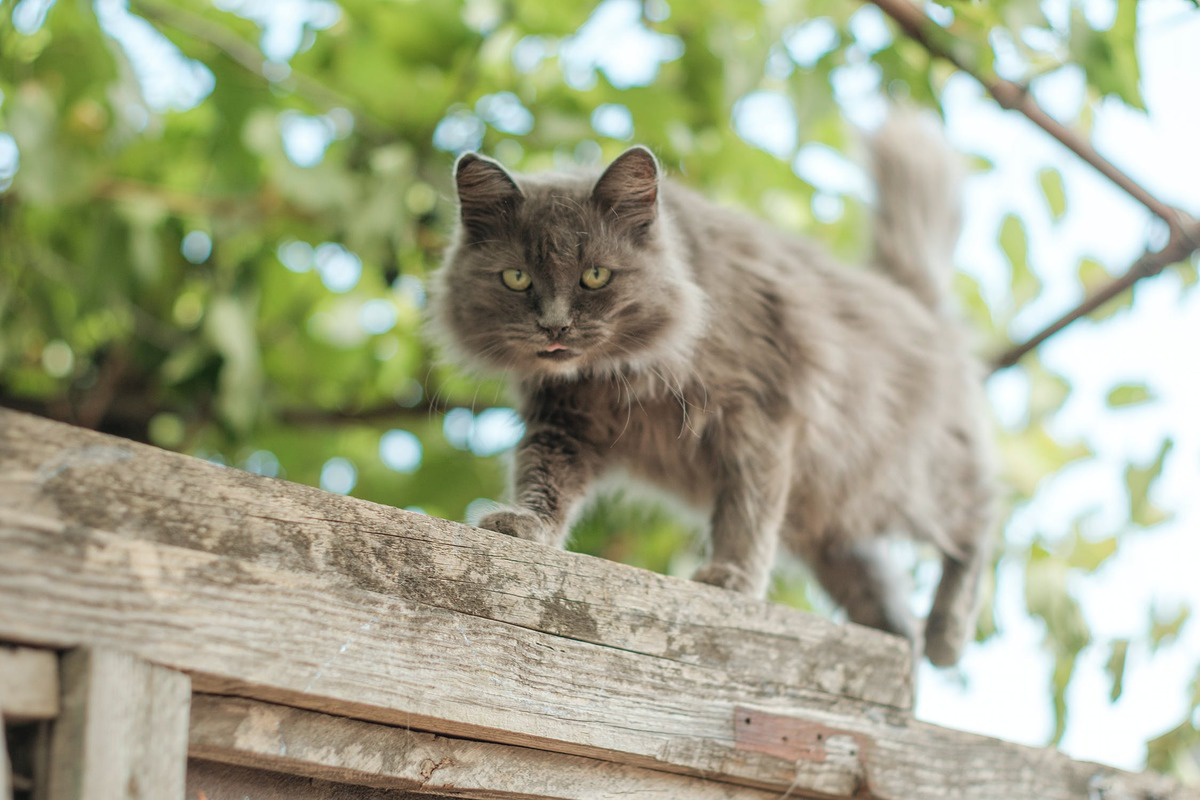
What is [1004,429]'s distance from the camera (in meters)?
4.54

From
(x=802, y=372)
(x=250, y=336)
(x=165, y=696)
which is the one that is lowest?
(x=165, y=696)

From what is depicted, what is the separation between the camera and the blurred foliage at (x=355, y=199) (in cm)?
300

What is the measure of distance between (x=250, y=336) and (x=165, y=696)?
7.05 ft

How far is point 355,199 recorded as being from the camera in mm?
3436

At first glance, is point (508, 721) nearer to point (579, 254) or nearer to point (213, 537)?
point (213, 537)

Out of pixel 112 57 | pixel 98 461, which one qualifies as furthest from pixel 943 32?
pixel 98 461

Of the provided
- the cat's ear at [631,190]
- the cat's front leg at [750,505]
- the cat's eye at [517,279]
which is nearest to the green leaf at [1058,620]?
the cat's front leg at [750,505]

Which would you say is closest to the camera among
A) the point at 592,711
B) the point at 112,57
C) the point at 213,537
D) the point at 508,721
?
the point at 213,537

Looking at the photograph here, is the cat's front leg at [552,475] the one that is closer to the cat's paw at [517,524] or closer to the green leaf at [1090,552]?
the cat's paw at [517,524]

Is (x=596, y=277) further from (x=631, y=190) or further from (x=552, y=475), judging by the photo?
(x=552, y=475)

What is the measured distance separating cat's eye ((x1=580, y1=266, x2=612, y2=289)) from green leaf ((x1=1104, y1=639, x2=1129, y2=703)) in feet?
5.37

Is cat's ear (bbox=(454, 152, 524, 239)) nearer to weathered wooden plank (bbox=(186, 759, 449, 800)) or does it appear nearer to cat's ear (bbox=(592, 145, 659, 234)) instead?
cat's ear (bbox=(592, 145, 659, 234))

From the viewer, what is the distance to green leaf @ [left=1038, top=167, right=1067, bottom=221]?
3.27 metres

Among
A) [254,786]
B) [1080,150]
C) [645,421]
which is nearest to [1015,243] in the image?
[1080,150]
